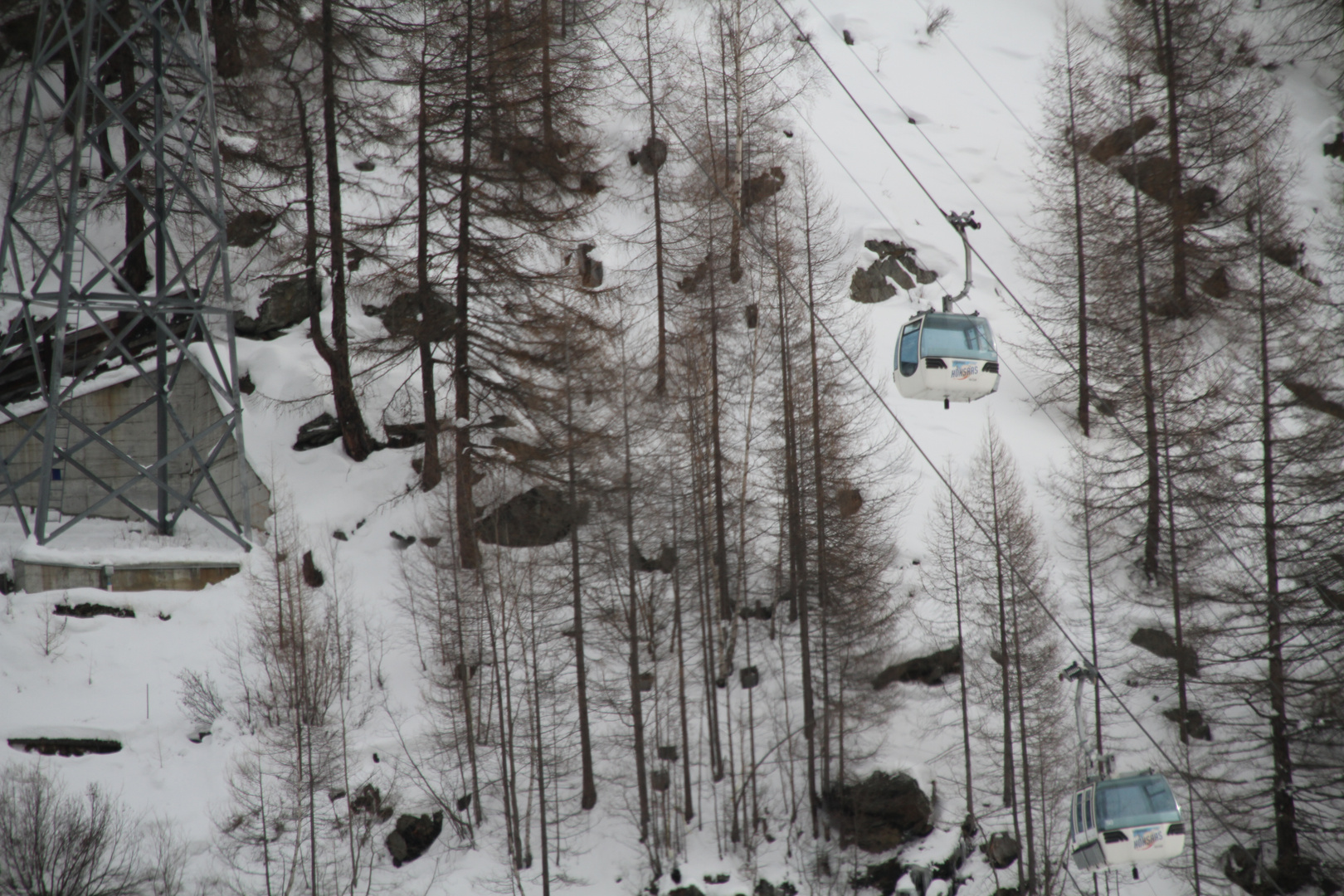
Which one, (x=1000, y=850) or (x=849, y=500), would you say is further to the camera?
(x=849, y=500)

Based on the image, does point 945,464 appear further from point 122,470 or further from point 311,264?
point 122,470

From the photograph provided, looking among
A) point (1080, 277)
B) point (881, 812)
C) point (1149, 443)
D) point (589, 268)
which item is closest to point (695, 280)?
point (589, 268)

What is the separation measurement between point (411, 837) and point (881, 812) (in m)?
9.14

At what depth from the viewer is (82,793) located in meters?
15.9

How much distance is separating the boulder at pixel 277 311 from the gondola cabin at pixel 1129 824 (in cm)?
1963

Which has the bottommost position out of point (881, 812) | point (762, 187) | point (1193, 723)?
point (881, 812)

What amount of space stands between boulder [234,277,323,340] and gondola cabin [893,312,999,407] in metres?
16.3

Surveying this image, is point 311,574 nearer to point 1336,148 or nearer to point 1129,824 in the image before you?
point 1129,824

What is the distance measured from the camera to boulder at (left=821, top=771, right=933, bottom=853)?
64.5 ft

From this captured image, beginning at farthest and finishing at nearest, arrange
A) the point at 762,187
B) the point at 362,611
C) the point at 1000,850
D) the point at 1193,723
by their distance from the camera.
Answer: the point at 762,187
the point at 1193,723
the point at 362,611
the point at 1000,850

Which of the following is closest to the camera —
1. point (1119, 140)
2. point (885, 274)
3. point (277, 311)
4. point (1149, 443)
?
point (1149, 443)

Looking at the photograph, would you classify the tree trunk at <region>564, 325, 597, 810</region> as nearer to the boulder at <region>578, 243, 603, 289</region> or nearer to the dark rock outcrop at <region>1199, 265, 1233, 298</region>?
the boulder at <region>578, 243, 603, 289</region>

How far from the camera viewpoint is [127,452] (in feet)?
66.5

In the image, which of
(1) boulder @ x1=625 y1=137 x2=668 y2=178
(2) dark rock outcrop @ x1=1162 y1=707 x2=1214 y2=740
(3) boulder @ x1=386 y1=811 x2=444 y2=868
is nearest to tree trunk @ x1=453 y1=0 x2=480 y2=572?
(3) boulder @ x1=386 y1=811 x2=444 y2=868
